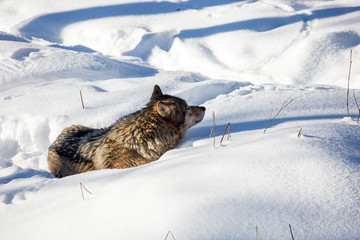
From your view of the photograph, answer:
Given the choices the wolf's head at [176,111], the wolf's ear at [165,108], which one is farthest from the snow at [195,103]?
the wolf's ear at [165,108]

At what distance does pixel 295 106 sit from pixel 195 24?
208 inches

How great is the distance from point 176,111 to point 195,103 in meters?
1.29

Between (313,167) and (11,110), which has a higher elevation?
(11,110)

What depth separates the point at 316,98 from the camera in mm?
3902

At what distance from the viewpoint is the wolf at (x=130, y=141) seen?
3154mm

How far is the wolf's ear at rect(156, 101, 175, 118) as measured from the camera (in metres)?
3.30

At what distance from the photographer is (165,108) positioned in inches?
131

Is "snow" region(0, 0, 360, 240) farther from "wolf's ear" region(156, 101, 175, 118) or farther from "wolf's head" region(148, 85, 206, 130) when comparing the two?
"wolf's ear" region(156, 101, 175, 118)

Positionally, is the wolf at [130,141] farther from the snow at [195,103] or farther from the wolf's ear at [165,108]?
the snow at [195,103]

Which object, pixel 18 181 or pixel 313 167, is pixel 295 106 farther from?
pixel 18 181

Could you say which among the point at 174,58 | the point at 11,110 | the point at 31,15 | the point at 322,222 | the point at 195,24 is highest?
the point at 31,15

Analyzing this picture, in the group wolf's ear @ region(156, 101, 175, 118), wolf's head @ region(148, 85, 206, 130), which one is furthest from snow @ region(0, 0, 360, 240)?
wolf's ear @ region(156, 101, 175, 118)

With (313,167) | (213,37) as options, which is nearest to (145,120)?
(313,167)

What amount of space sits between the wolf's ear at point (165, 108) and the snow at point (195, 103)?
0.45 metres
